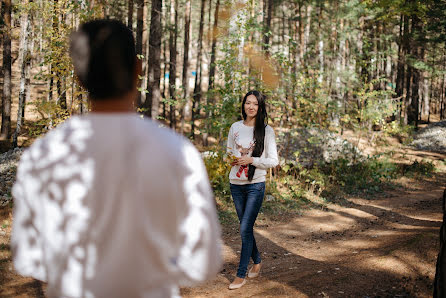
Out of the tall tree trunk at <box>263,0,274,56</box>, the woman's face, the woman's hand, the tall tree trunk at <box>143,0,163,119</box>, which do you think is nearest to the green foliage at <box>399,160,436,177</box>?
the tall tree trunk at <box>263,0,274,56</box>

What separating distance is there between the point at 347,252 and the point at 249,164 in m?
3.21

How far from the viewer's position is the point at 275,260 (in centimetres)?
648

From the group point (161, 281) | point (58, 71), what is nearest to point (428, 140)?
point (58, 71)

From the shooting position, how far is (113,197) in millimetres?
1311

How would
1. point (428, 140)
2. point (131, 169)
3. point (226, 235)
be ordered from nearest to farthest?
point (131, 169), point (226, 235), point (428, 140)

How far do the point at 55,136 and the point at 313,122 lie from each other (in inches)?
459

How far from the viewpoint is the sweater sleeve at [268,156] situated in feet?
15.1

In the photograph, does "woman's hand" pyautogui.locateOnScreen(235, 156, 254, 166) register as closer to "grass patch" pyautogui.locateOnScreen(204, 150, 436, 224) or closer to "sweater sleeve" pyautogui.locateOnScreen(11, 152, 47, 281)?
"sweater sleeve" pyautogui.locateOnScreen(11, 152, 47, 281)

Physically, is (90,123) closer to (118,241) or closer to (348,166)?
(118,241)

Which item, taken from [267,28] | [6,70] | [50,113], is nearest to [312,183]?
[267,28]

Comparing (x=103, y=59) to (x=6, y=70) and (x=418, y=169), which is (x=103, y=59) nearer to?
(x=418, y=169)

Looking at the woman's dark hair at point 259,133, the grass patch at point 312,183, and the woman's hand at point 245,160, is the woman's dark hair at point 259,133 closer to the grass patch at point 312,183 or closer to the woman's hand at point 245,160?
the woman's hand at point 245,160

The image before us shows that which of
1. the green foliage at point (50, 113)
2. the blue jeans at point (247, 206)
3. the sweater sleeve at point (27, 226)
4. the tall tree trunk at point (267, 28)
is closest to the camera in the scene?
the sweater sleeve at point (27, 226)

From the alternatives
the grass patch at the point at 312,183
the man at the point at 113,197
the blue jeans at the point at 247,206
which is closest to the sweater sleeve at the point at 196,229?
the man at the point at 113,197
